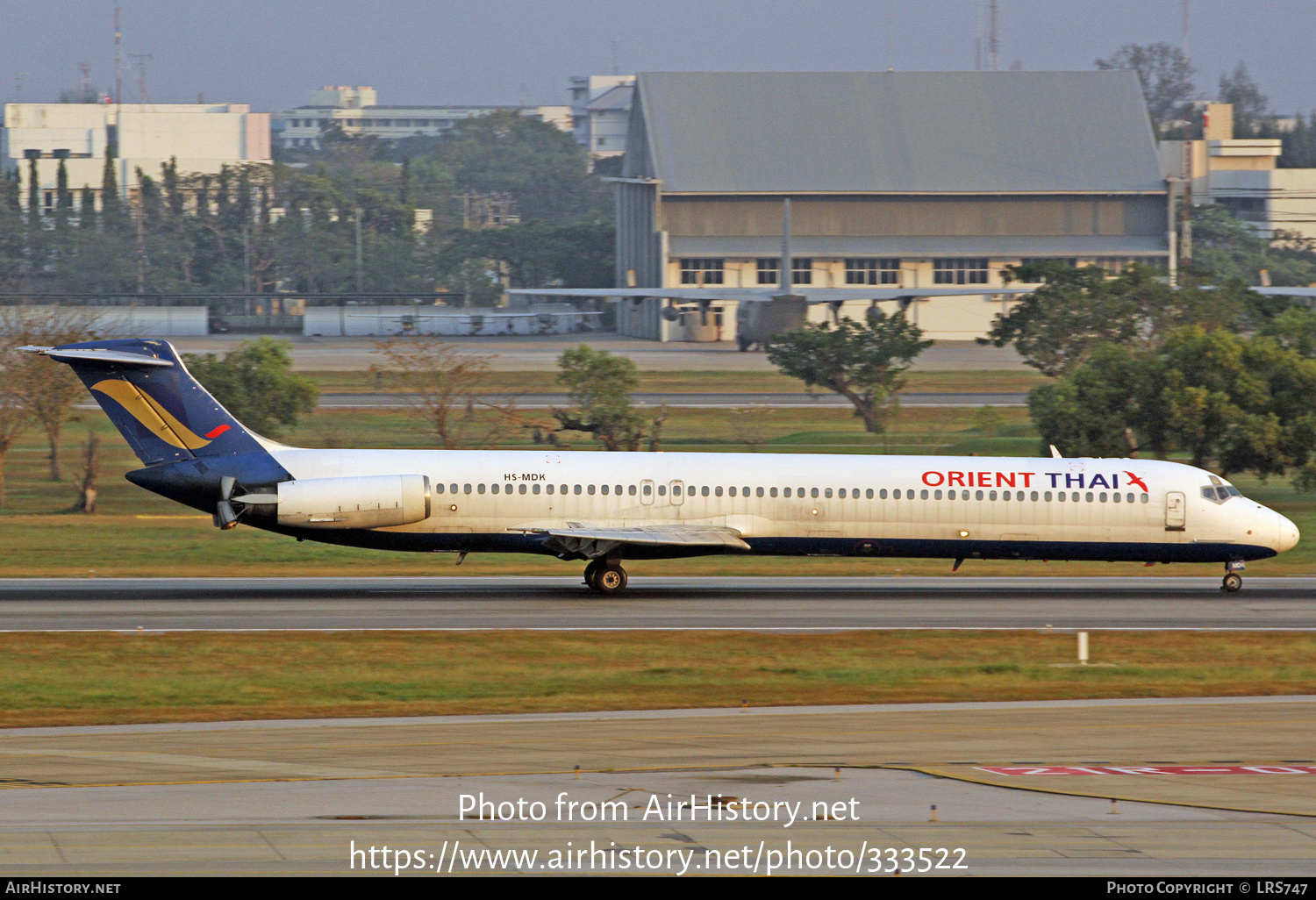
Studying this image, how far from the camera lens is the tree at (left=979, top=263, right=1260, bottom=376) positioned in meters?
66.4

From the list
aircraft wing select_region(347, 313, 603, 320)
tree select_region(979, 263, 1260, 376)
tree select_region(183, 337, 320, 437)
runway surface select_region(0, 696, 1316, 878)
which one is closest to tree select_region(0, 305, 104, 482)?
tree select_region(183, 337, 320, 437)

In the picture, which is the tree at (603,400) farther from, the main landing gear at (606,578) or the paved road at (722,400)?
the main landing gear at (606,578)

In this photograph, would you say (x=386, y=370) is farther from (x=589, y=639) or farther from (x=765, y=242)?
(x=589, y=639)

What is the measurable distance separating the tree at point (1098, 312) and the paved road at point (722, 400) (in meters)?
4.80

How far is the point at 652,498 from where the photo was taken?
3331 cm

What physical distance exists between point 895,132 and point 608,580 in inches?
4078

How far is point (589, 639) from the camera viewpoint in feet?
88.9

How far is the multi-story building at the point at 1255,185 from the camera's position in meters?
166

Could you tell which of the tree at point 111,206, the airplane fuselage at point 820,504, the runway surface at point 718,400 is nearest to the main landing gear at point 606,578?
the airplane fuselage at point 820,504

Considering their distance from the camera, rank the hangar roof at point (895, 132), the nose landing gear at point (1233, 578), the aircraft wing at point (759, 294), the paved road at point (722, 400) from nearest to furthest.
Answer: the nose landing gear at point (1233, 578) → the paved road at point (722, 400) → the aircraft wing at point (759, 294) → the hangar roof at point (895, 132)

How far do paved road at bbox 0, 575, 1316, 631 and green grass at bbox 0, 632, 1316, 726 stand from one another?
165cm

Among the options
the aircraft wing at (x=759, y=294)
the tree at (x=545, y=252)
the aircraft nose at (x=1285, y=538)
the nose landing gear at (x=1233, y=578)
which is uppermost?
the tree at (x=545, y=252)
